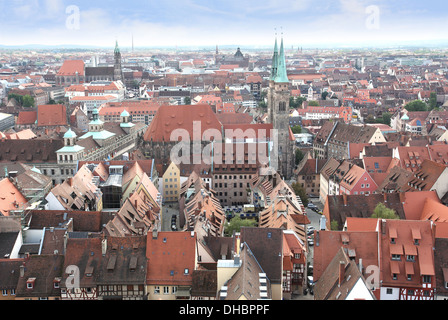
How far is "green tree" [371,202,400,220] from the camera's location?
4194 centimetres

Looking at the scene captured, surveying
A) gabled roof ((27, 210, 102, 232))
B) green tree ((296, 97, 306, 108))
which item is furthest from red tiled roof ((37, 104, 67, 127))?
green tree ((296, 97, 306, 108))

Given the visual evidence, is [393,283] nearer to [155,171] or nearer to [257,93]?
[155,171]

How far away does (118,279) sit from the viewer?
105 ft

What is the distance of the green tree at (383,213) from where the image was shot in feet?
138

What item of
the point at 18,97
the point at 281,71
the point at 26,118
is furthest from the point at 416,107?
the point at 18,97

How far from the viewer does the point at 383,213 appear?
42.3m

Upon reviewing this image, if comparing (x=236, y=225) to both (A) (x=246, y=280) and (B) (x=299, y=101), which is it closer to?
(A) (x=246, y=280)

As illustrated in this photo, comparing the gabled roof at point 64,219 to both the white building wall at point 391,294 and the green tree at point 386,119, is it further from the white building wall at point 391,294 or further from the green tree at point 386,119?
the green tree at point 386,119

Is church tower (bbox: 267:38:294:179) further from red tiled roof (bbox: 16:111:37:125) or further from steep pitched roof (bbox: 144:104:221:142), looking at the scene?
red tiled roof (bbox: 16:111:37:125)
